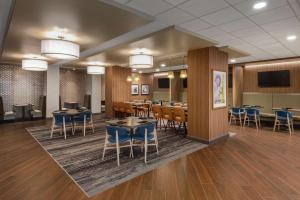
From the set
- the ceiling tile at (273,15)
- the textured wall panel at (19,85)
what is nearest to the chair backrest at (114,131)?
the ceiling tile at (273,15)

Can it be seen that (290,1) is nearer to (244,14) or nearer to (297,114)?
(244,14)

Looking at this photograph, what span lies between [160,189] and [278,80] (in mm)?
7829

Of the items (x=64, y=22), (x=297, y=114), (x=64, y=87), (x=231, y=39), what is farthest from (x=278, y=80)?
(x=64, y=87)

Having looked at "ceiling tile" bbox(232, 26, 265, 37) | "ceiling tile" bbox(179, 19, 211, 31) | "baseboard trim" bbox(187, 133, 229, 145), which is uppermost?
"ceiling tile" bbox(232, 26, 265, 37)

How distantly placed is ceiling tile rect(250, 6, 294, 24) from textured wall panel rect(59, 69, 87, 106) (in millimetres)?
10308

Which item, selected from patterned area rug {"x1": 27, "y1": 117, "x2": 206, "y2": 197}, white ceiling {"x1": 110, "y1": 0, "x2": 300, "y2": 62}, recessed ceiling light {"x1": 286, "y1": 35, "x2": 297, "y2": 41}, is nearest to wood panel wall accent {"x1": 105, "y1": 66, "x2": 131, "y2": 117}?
patterned area rug {"x1": 27, "y1": 117, "x2": 206, "y2": 197}

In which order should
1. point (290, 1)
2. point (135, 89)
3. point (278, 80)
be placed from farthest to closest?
point (135, 89) < point (278, 80) < point (290, 1)

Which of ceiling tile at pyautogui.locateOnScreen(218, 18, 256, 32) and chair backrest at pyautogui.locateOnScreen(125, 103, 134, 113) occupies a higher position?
ceiling tile at pyautogui.locateOnScreen(218, 18, 256, 32)

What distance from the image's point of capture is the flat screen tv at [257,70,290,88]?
7707 millimetres

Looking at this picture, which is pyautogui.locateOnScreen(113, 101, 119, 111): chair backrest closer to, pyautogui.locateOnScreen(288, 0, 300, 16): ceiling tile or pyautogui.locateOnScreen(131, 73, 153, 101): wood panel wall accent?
pyautogui.locateOnScreen(131, 73, 153, 101): wood panel wall accent

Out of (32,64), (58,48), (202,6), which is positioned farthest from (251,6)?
(32,64)

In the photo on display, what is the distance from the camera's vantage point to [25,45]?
5070 millimetres

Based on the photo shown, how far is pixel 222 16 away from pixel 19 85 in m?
9.97

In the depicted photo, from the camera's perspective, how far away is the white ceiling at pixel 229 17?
9.11ft
